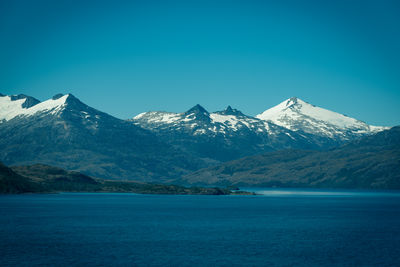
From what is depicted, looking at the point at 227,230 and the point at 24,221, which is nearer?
the point at 227,230

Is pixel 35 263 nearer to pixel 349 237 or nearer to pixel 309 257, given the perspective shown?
pixel 309 257

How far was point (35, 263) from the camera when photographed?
91.9m

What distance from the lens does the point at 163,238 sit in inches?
5069

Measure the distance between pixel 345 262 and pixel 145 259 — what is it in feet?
127

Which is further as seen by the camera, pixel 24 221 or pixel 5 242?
pixel 24 221

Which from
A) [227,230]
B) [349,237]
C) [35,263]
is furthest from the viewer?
[227,230]

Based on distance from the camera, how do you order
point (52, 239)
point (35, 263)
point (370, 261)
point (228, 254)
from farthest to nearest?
point (52, 239) → point (228, 254) → point (370, 261) → point (35, 263)

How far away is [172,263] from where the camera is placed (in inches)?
3733

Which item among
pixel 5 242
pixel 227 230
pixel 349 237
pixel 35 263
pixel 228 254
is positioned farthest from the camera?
pixel 227 230

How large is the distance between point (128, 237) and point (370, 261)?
60.1 m

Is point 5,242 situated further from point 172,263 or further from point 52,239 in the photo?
point 172,263

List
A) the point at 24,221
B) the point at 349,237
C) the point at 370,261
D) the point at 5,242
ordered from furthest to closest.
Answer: the point at 24,221
the point at 349,237
the point at 5,242
the point at 370,261

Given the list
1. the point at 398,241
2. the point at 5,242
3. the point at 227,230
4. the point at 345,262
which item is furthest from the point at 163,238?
the point at 398,241

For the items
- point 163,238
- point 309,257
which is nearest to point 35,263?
point 163,238
